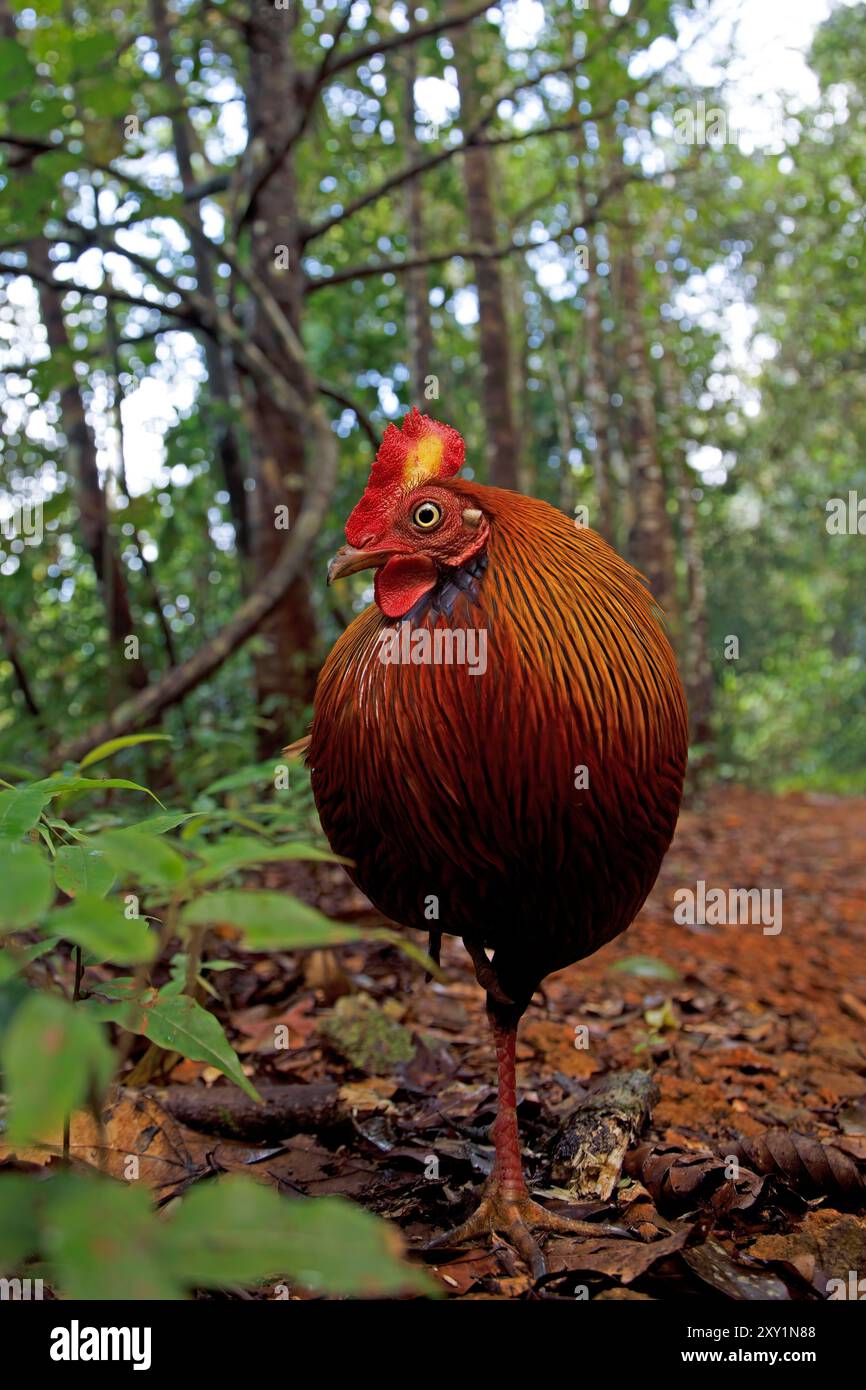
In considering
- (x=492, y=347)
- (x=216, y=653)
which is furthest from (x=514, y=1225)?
(x=492, y=347)

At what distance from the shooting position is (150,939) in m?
1.01

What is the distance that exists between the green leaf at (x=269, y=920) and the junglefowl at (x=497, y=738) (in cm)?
80

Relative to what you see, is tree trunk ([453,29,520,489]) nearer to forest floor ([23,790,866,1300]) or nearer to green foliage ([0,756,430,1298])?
forest floor ([23,790,866,1300])

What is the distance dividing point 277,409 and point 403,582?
425 centimetres

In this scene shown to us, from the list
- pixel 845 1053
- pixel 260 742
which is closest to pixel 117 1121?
pixel 845 1053

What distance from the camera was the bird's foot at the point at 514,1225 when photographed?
1.99 metres

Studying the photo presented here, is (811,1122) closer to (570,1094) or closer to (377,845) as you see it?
(570,1094)

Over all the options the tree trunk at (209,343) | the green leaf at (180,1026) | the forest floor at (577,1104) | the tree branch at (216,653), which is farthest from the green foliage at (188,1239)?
the tree trunk at (209,343)

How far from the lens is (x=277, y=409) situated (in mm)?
5926

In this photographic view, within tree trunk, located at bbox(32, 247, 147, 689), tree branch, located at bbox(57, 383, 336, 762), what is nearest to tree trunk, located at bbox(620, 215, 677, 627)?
tree trunk, located at bbox(32, 247, 147, 689)

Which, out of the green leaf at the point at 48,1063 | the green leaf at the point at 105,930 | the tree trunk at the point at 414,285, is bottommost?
the green leaf at the point at 48,1063

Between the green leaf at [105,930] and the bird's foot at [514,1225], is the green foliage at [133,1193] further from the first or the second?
the bird's foot at [514,1225]

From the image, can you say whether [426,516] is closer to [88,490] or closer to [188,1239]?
[188,1239]

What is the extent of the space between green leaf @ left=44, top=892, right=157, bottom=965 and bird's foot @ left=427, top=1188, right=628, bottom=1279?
1232 millimetres
